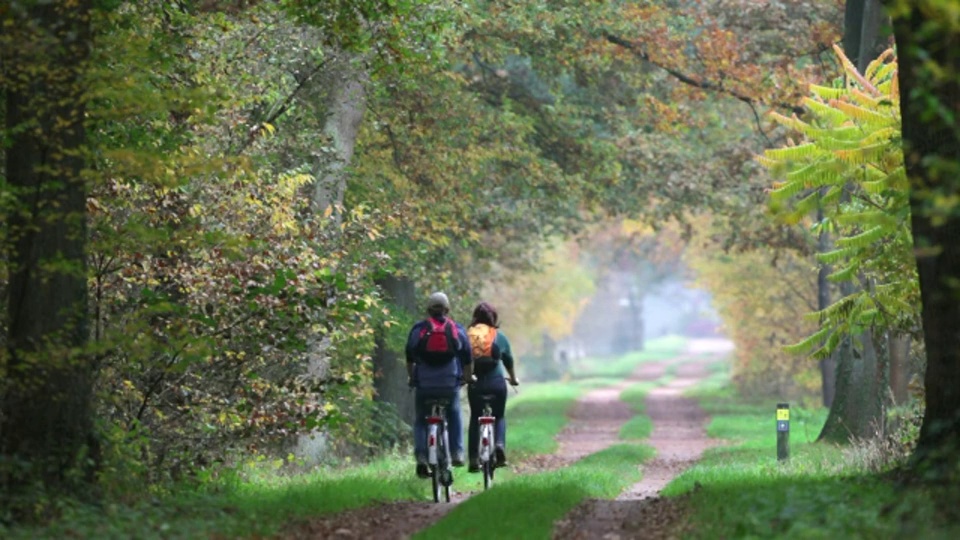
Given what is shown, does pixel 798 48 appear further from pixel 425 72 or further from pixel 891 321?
pixel 891 321

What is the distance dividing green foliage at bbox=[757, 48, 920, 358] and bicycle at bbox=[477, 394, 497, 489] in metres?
4.00

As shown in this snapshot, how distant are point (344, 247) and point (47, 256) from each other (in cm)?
706

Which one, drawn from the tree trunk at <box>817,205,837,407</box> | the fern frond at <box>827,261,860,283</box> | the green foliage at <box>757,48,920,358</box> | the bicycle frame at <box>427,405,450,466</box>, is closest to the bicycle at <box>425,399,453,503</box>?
the bicycle frame at <box>427,405,450,466</box>

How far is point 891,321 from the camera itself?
56.0ft

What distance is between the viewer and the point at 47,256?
12.7 m

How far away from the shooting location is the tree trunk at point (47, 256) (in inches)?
490

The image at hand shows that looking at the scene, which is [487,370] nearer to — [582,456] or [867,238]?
[867,238]

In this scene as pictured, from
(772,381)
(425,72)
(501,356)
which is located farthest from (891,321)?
(772,381)

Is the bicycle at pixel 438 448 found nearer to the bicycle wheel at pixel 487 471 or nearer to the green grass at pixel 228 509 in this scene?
the green grass at pixel 228 509

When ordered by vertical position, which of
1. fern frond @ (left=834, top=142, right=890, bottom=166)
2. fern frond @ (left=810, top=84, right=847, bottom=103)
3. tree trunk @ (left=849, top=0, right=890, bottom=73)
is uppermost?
tree trunk @ (left=849, top=0, right=890, bottom=73)

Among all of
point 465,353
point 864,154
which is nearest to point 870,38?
point 864,154

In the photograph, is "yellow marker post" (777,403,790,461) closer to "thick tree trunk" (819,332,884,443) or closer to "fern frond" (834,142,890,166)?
"thick tree trunk" (819,332,884,443)

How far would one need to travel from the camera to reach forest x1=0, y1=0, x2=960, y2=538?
12.5 metres

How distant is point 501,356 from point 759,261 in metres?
31.8
